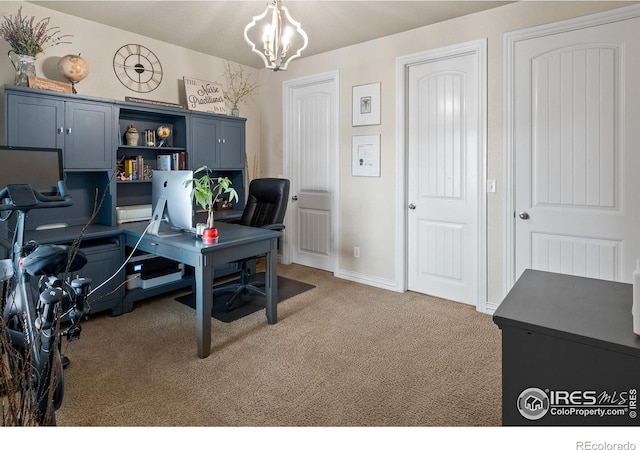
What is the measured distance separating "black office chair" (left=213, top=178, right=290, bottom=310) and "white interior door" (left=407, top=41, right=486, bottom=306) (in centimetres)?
128

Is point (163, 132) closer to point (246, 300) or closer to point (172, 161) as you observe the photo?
point (172, 161)

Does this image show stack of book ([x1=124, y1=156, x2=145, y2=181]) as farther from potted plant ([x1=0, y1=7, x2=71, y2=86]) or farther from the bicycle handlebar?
the bicycle handlebar

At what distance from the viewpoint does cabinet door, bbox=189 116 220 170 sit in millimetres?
4043

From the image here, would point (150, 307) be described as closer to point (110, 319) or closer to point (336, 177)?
point (110, 319)

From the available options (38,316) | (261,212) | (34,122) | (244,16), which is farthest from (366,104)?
(38,316)

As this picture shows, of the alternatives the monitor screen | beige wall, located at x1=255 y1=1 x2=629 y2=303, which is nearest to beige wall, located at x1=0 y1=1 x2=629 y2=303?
beige wall, located at x1=255 y1=1 x2=629 y2=303

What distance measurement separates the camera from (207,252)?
8.32 ft

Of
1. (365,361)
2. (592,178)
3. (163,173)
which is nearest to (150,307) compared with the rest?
(163,173)

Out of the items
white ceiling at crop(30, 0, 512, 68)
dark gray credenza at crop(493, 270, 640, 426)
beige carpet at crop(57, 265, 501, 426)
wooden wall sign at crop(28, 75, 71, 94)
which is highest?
white ceiling at crop(30, 0, 512, 68)

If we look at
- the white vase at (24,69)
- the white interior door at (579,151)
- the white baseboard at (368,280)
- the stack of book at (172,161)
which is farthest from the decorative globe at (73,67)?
the white interior door at (579,151)

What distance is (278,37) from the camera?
2393 mm

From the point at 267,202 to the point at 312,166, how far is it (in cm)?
104

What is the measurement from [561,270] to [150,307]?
11.2 ft

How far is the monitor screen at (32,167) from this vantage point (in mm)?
2689
